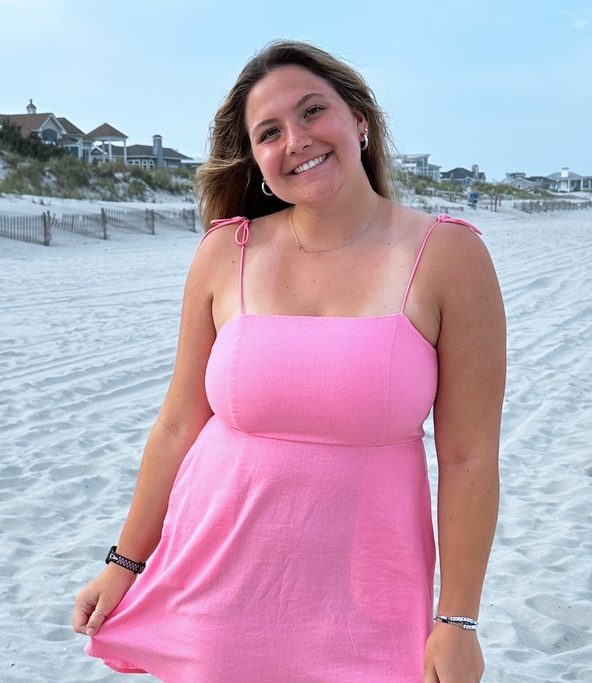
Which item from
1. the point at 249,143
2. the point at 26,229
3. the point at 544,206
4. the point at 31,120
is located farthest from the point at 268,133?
the point at 544,206

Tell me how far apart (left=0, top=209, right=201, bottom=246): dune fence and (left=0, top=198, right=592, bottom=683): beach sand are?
26.3 ft

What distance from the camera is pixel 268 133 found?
179 centimetres

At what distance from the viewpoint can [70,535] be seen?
4328mm

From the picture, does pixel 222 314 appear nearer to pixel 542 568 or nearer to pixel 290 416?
pixel 290 416

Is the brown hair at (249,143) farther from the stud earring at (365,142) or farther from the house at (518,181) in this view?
the house at (518,181)

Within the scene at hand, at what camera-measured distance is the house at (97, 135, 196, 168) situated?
217 ft

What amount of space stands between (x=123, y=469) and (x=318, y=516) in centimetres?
385

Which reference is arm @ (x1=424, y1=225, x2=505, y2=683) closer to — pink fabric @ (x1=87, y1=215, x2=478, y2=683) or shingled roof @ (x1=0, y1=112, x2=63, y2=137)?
pink fabric @ (x1=87, y1=215, x2=478, y2=683)

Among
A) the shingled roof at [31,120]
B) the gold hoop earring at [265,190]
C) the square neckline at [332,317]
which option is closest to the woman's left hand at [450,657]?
the square neckline at [332,317]

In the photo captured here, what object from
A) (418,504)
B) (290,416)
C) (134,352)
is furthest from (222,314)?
(134,352)

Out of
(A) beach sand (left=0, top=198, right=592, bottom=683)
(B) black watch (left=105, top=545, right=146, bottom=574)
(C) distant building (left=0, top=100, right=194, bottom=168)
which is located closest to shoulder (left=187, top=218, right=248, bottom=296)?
(B) black watch (left=105, top=545, right=146, bottom=574)

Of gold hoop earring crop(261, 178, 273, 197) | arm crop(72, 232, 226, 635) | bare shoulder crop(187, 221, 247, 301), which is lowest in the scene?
arm crop(72, 232, 226, 635)

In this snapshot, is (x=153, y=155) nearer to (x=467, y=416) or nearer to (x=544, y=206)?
(x=544, y=206)

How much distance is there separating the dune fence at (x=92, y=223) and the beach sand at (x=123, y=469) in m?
8.03
